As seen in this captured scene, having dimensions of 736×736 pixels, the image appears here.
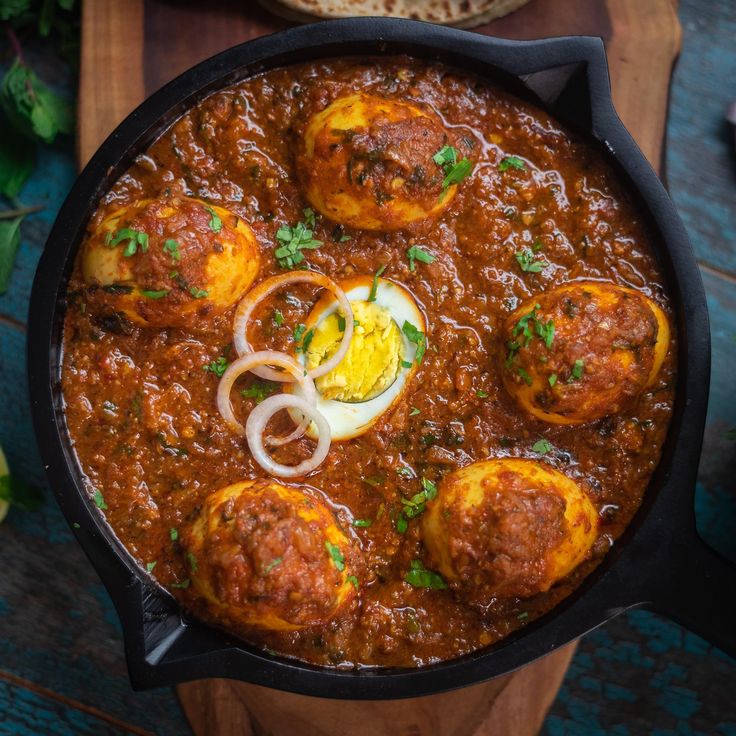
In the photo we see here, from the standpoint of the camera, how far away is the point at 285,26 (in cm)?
416

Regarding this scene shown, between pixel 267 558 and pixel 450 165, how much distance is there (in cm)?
173

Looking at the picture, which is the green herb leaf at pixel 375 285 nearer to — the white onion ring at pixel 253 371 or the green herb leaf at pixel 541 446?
the white onion ring at pixel 253 371

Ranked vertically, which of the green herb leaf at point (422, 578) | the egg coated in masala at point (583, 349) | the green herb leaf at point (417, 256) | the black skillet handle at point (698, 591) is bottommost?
the black skillet handle at point (698, 591)

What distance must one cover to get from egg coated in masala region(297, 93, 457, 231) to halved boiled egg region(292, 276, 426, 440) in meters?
0.37

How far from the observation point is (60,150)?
14.7 feet

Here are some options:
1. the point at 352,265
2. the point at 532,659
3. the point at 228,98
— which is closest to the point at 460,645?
the point at 532,659

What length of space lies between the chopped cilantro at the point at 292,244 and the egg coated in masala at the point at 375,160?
19 cm

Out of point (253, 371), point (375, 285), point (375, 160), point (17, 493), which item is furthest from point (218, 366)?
point (17, 493)

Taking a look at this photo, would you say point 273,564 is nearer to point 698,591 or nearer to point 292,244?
point 292,244

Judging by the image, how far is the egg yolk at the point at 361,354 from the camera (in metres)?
3.66

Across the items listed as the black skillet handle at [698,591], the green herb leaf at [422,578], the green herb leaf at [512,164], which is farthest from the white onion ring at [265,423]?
the black skillet handle at [698,591]

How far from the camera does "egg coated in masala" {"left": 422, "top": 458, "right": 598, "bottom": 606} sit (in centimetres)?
321

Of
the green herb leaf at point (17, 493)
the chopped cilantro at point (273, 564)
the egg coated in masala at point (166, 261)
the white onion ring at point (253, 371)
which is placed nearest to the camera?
the chopped cilantro at point (273, 564)

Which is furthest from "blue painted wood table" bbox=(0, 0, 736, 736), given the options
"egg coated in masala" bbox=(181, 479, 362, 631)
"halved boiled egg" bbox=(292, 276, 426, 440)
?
"halved boiled egg" bbox=(292, 276, 426, 440)
